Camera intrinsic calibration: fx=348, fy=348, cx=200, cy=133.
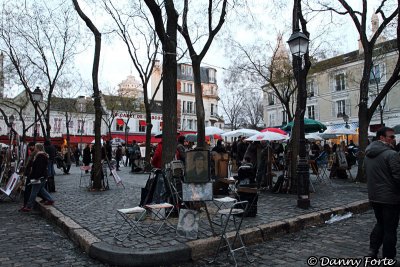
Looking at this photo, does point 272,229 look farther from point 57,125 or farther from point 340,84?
point 57,125

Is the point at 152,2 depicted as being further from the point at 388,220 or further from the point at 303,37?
the point at 388,220

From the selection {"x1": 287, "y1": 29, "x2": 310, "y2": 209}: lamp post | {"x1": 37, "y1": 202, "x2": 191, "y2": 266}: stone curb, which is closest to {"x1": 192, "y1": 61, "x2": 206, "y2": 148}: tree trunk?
{"x1": 287, "y1": 29, "x2": 310, "y2": 209}: lamp post

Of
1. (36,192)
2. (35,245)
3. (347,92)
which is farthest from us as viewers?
(347,92)

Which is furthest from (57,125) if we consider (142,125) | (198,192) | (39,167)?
(198,192)

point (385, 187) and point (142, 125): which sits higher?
point (142, 125)

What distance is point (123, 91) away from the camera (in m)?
46.4

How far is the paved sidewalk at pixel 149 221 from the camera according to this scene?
4.70 m

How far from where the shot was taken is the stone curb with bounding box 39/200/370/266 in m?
4.57

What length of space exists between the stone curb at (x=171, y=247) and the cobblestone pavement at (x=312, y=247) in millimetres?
140

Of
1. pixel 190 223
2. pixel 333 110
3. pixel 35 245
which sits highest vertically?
pixel 333 110

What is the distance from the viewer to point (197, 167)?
5.68m

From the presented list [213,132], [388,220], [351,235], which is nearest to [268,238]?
[351,235]

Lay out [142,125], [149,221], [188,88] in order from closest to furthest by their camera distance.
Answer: [149,221] → [142,125] → [188,88]

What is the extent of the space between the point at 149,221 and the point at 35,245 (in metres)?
1.93
